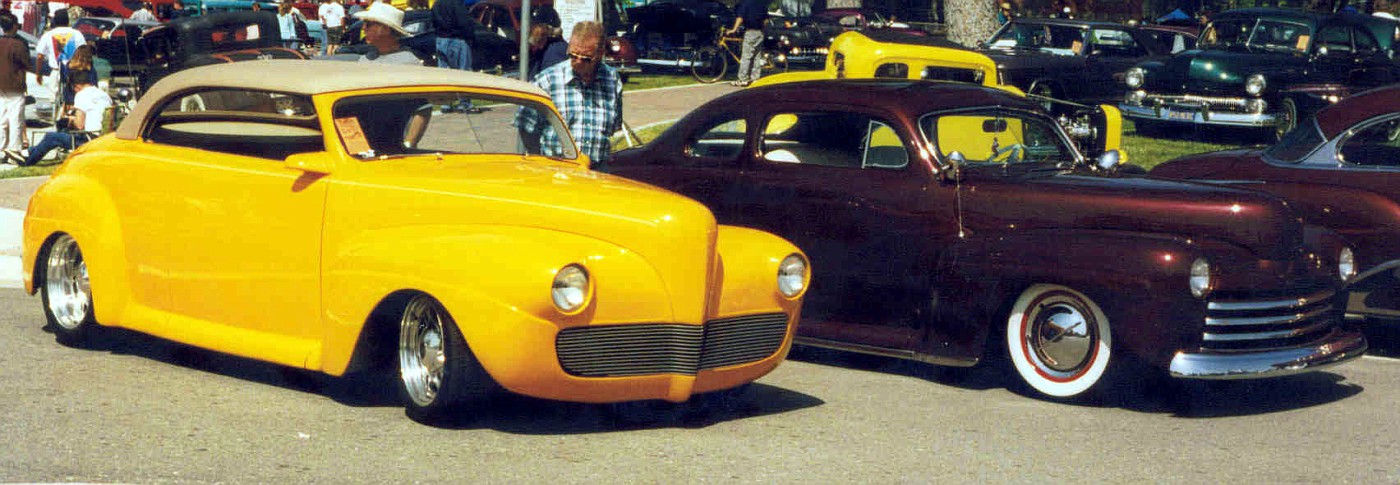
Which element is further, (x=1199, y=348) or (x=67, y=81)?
(x=67, y=81)

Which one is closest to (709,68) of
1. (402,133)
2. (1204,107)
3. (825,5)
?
(1204,107)

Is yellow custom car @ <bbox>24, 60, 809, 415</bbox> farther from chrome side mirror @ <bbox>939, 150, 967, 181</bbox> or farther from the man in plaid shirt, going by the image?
the man in plaid shirt

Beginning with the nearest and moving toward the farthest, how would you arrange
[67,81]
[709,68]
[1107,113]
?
[1107,113] → [67,81] → [709,68]

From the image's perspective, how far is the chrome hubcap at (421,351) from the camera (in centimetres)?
665

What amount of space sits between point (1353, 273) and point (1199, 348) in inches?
62.1

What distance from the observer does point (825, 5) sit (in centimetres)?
4194

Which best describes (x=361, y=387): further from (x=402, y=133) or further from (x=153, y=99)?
(x=153, y=99)

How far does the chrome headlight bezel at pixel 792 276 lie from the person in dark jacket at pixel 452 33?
842cm

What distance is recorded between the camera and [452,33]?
18078 millimetres

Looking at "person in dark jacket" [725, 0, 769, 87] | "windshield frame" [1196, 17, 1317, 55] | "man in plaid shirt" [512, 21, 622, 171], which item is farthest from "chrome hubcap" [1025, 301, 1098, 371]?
"person in dark jacket" [725, 0, 769, 87]

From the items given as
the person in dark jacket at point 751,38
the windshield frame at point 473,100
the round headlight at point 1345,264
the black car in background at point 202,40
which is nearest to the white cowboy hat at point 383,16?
the windshield frame at point 473,100

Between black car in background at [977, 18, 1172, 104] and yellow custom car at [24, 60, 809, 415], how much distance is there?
44.9 feet

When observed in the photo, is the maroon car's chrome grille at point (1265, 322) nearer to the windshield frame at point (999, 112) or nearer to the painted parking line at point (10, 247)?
the windshield frame at point (999, 112)

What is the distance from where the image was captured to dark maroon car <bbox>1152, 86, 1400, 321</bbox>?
9.09 meters
